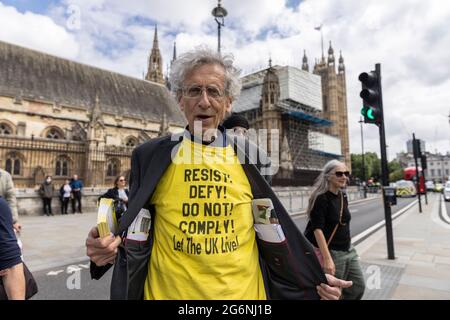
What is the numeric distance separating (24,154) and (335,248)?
24.8 meters

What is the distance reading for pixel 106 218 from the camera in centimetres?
124

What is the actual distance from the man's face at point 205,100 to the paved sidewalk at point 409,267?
3.77 m

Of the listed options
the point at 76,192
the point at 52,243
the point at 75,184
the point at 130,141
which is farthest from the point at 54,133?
the point at 52,243

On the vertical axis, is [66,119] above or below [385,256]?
above

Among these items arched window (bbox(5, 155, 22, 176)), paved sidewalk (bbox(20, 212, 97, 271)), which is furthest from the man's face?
arched window (bbox(5, 155, 22, 176))

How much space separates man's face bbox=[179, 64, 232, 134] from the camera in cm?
157

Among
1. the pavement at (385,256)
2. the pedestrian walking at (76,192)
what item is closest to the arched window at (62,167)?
the pedestrian walking at (76,192)

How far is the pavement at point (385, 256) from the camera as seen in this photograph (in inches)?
166

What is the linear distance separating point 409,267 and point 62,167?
81.0 feet

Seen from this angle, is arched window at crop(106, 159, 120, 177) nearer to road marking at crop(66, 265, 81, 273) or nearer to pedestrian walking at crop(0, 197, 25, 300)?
road marking at crop(66, 265, 81, 273)

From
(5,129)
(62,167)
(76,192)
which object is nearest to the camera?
(76,192)

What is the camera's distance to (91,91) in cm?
3133

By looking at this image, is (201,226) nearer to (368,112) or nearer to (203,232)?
(203,232)
